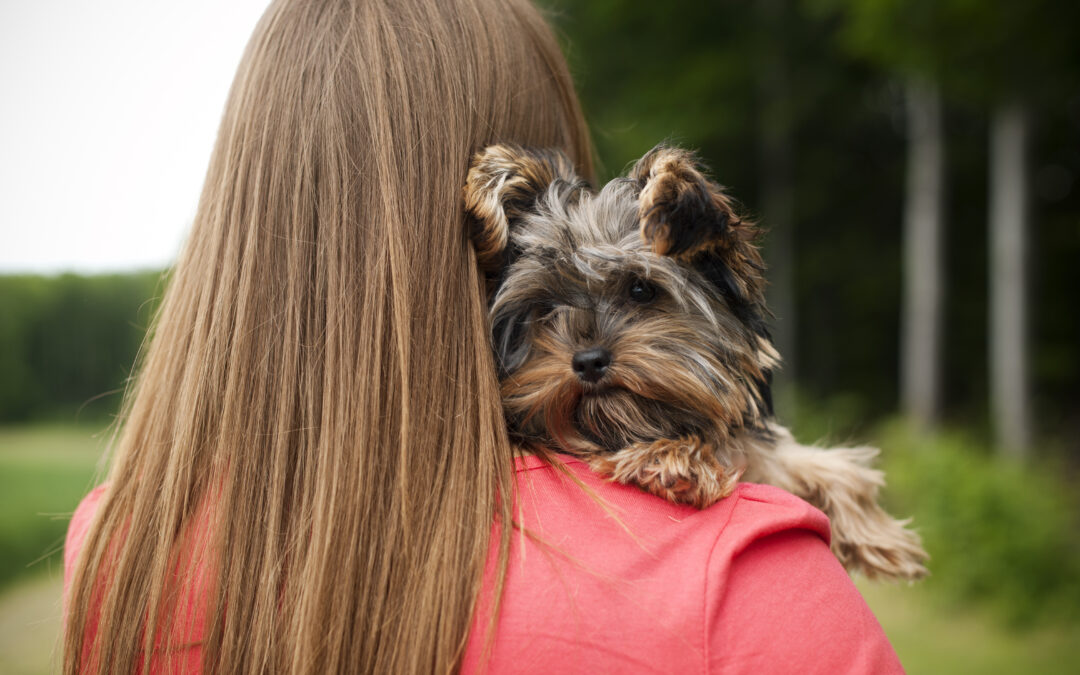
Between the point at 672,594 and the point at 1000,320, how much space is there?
9.08 m

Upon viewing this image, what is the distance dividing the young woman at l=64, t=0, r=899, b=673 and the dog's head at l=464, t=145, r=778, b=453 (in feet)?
0.65

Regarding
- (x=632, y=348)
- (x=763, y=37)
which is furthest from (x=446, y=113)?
(x=763, y=37)

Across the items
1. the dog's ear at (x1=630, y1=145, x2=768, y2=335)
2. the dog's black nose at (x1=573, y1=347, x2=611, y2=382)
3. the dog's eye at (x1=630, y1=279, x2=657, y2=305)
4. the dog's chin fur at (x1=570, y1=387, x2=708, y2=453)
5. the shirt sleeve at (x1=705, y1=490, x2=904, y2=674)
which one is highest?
the dog's ear at (x1=630, y1=145, x2=768, y2=335)

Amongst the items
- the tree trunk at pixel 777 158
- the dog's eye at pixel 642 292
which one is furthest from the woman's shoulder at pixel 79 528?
the tree trunk at pixel 777 158

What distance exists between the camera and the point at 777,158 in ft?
48.5

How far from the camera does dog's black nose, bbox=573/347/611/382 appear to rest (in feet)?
5.72

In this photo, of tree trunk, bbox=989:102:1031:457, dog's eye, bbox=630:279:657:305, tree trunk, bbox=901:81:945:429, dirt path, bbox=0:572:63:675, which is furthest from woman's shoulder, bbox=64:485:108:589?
tree trunk, bbox=901:81:945:429

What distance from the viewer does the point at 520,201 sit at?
5.83 feet

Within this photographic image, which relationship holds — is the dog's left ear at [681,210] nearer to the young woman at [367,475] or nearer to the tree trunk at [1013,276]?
the young woman at [367,475]

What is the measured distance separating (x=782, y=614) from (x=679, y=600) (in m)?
0.16

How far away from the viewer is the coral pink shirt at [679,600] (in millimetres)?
1186

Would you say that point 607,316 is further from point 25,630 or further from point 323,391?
point 25,630

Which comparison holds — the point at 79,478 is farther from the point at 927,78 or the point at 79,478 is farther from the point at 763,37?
the point at 763,37

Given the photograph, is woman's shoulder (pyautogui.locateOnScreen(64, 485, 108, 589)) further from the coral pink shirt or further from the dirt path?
the dirt path
